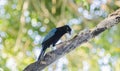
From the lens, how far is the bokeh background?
4.25 metres

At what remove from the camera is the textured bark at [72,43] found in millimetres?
1628

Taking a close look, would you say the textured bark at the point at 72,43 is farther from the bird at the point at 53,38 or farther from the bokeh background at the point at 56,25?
the bokeh background at the point at 56,25

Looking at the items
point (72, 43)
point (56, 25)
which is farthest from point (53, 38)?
point (56, 25)

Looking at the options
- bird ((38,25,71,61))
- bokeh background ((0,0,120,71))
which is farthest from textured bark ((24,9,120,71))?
bokeh background ((0,0,120,71))

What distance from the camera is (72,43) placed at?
1.65m

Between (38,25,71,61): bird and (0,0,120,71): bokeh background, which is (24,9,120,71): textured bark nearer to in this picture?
(38,25,71,61): bird

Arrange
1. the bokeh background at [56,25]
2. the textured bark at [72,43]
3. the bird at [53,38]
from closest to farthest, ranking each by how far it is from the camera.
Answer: the textured bark at [72,43] < the bird at [53,38] < the bokeh background at [56,25]

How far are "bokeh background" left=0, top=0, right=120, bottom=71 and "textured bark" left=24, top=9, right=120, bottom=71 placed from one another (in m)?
2.22

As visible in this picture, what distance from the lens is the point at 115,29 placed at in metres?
5.12

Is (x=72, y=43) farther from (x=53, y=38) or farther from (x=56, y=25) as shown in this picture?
(x=56, y=25)

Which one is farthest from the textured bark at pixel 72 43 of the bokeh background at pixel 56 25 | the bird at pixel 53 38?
the bokeh background at pixel 56 25

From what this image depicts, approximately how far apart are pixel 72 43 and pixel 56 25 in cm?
248

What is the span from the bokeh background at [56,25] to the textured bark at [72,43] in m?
2.22

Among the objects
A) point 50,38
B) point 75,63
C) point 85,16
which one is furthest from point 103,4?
point 50,38
